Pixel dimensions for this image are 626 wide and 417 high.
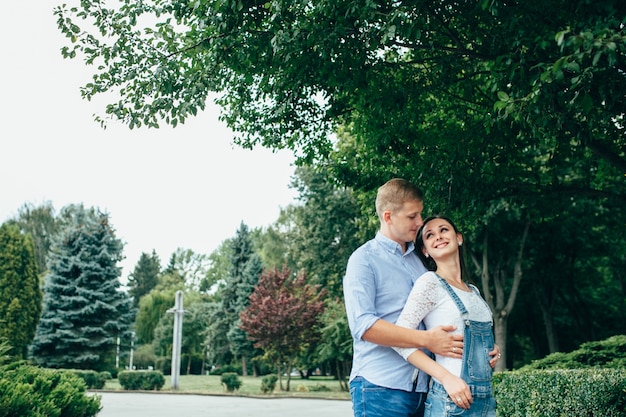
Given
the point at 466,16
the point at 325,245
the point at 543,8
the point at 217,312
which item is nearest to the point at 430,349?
the point at 543,8

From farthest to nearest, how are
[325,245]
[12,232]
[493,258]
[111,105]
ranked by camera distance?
[12,232]
[325,245]
[493,258]
[111,105]

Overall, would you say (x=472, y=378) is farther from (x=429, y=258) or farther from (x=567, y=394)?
(x=567, y=394)

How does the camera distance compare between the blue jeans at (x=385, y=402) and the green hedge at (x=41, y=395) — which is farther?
the green hedge at (x=41, y=395)

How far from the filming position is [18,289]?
115 feet

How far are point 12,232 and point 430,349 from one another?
37761 millimetres

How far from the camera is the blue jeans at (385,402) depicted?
2914mm

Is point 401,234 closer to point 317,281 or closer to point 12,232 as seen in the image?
point 317,281

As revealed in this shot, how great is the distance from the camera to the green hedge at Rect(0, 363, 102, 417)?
5700mm

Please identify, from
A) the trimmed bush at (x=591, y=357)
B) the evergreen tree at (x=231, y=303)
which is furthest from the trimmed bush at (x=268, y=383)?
the evergreen tree at (x=231, y=303)

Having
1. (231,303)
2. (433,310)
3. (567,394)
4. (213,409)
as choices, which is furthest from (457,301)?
(231,303)

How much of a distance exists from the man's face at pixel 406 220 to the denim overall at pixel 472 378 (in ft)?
1.06

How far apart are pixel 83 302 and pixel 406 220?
3398cm

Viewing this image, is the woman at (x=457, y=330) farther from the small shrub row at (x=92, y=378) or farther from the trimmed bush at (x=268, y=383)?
the small shrub row at (x=92, y=378)

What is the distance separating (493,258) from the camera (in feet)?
74.4
